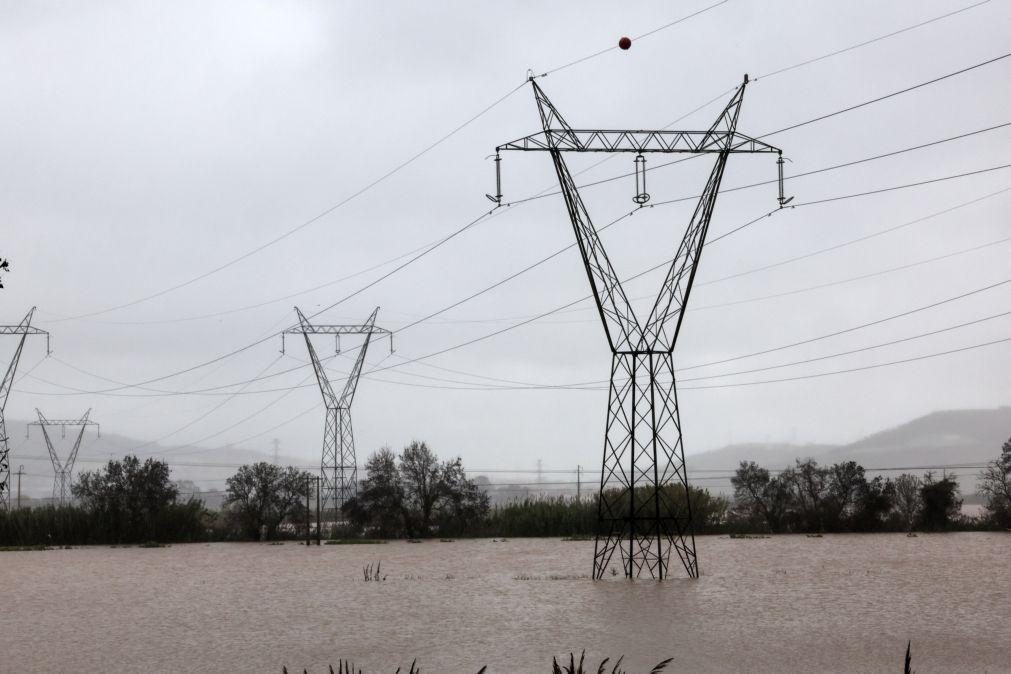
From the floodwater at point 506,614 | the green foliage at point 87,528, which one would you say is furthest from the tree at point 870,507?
the green foliage at point 87,528

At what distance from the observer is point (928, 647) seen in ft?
42.2

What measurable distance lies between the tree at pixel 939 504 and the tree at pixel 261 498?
22.1m

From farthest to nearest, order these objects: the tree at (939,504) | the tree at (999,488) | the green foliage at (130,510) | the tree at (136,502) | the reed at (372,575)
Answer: the tree at (939,504), the tree at (999,488), the tree at (136,502), the green foliage at (130,510), the reed at (372,575)

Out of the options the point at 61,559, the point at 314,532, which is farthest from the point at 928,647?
the point at 314,532

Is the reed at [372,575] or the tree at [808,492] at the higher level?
the tree at [808,492]

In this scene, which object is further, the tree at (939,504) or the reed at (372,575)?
the tree at (939,504)

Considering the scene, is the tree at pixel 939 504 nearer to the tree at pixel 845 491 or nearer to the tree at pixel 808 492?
the tree at pixel 845 491

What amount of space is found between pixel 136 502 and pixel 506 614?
24.7 m

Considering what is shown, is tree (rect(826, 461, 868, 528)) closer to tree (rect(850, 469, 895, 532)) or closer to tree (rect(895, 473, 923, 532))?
tree (rect(850, 469, 895, 532))

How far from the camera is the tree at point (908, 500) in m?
37.9

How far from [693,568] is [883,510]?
1753 centimetres

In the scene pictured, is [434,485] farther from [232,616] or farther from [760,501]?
[232,616]

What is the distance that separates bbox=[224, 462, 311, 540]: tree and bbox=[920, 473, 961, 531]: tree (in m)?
22.1

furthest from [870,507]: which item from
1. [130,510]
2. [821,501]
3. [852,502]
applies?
[130,510]
